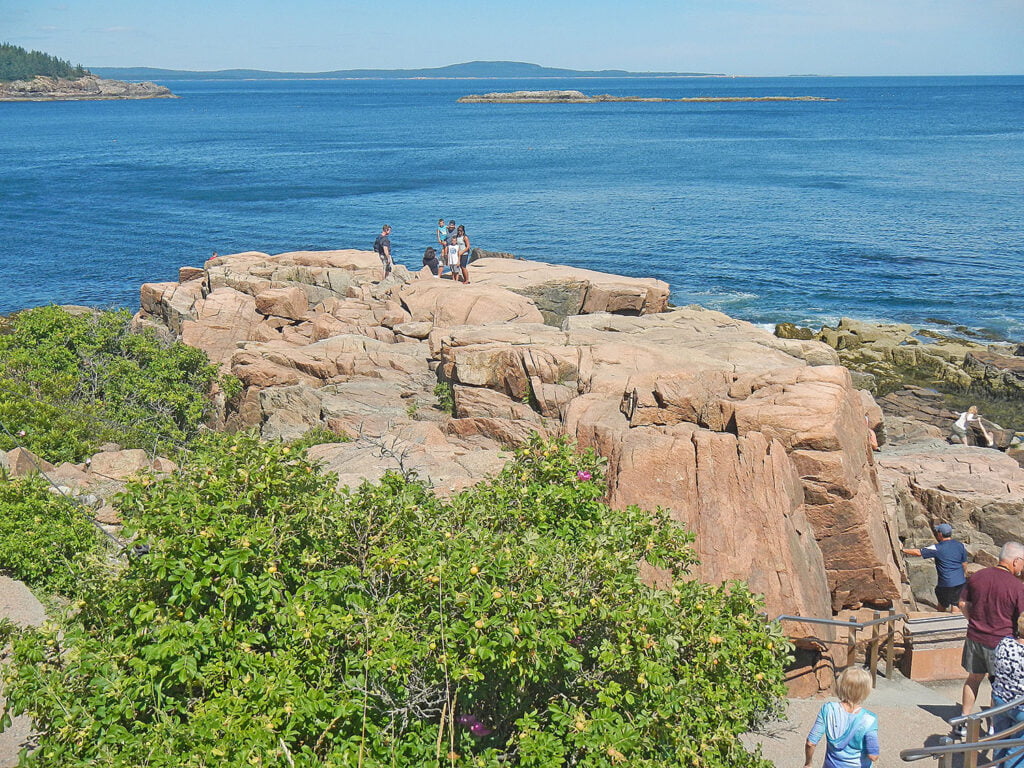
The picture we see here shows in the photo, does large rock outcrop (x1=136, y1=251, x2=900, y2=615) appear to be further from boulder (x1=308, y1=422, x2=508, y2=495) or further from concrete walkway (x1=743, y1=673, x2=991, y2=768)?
concrete walkway (x1=743, y1=673, x2=991, y2=768)

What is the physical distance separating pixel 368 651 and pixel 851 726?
12.6ft

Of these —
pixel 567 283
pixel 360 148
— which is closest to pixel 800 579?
pixel 567 283

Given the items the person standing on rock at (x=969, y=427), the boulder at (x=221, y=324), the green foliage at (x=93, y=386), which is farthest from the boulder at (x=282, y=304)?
the person standing on rock at (x=969, y=427)

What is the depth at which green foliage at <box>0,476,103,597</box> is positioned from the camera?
1091 cm

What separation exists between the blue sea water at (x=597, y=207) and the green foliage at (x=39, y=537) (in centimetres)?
2931

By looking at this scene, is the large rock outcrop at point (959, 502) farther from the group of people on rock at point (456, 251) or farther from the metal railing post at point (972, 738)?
the group of people on rock at point (456, 251)

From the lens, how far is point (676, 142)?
107 metres

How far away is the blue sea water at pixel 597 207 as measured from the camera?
41.2 m

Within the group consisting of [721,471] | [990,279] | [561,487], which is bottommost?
[990,279]

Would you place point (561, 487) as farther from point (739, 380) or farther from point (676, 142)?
point (676, 142)

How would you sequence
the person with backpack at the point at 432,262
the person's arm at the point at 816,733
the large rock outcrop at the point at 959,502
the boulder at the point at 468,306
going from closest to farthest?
the person's arm at the point at 816,733, the large rock outcrop at the point at 959,502, the boulder at the point at 468,306, the person with backpack at the point at 432,262

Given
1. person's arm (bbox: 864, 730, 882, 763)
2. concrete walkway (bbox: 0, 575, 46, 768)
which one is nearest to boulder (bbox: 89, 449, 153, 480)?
concrete walkway (bbox: 0, 575, 46, 768)

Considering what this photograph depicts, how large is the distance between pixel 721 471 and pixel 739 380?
2.96 metres

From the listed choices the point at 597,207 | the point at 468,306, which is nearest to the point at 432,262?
the point at 468,306
